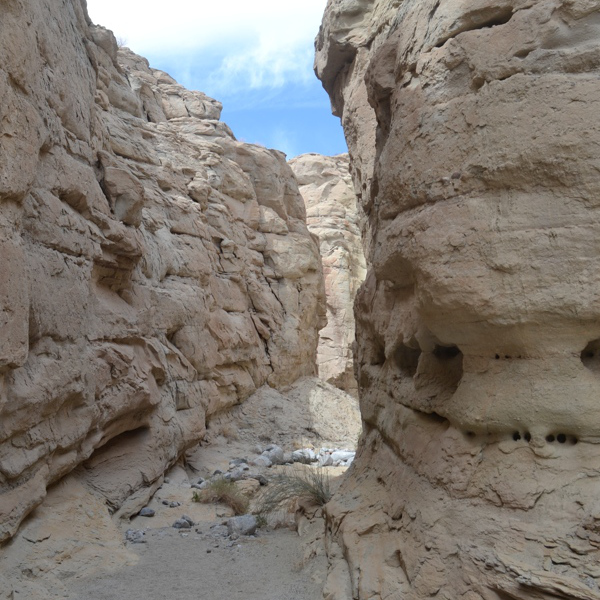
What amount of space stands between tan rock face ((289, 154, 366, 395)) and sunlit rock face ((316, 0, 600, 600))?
17.2 m

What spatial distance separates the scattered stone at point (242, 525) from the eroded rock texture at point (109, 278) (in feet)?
3.65

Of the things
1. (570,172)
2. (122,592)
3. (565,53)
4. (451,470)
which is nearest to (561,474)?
(451,470)

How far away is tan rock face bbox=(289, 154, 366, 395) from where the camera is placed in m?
22.1

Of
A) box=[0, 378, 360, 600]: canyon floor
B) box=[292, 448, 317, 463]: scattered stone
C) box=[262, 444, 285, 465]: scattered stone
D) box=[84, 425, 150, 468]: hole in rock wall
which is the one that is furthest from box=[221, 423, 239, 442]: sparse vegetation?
box=[84, 425, 150, 468]: hole in rock wall

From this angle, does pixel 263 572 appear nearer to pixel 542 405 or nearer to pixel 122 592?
pixel 122 592

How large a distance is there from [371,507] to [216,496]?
2.81m

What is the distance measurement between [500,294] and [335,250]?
21.2m

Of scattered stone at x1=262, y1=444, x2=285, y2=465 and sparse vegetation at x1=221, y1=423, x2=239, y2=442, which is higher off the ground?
sparse vegetation at x1=221, y1=423, x2=239, y2=442

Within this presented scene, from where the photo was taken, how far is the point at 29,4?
426cm

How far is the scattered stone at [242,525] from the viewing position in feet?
17.6

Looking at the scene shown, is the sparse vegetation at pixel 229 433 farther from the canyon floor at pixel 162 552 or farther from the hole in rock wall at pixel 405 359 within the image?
the hole in rock wall at pixel 405 359

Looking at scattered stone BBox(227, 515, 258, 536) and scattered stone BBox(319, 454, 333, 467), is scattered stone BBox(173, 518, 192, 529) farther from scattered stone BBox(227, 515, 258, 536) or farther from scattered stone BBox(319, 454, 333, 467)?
scattered stone BBox(319, 454, 333, 467)

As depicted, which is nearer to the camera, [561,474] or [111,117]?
[561,474]

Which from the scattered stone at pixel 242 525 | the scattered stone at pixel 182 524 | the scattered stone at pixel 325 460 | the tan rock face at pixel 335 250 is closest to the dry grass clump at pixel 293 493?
the scattered stone at pixel 242 525
